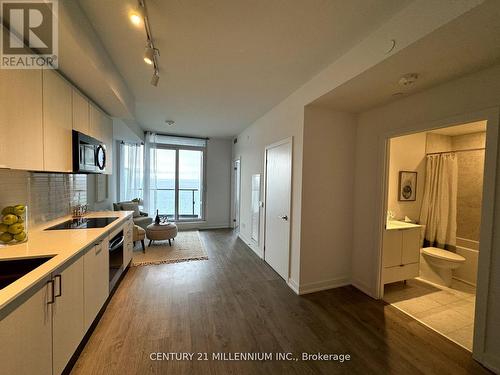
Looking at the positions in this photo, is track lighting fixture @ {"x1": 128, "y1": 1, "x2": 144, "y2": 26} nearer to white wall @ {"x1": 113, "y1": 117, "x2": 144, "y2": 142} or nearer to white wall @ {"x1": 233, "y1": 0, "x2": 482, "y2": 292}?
white wall @ {"x1": 233, "y1": 0, "x2": 482, "y2": 292}

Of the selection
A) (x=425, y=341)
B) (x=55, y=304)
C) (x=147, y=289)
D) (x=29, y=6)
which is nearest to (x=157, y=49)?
(x=29, y=6)

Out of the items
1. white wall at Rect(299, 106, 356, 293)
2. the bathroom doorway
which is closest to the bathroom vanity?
the bathroom doorway

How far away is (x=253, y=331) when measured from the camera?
196 centimetres

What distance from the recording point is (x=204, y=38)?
1785 mm

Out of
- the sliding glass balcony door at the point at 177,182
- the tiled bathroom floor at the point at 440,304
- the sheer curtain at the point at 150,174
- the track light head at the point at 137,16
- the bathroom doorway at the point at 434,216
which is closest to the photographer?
the track light head at the point at 137,16

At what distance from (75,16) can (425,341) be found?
3929mm

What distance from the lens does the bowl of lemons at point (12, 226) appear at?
1.51 meters

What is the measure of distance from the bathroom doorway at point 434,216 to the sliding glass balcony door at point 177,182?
187 inches

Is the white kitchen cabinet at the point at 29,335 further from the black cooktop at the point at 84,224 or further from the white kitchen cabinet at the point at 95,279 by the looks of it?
the black cooktop at the point at 84,224

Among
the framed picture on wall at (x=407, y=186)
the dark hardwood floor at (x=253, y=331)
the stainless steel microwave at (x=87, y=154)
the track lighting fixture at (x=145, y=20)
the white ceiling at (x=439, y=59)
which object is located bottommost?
the dark hardwood floor at (x=253, y=331)

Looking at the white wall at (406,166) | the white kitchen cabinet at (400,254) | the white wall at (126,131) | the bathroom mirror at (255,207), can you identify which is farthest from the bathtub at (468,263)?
the white wall at (126,131)

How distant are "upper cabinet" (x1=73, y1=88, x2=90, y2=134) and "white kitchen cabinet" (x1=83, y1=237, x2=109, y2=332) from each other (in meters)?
1.26

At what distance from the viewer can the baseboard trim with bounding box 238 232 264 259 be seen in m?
3.89

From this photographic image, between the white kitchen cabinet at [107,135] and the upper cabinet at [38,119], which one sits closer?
the upper cabinet at [38,119]
